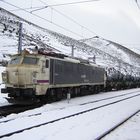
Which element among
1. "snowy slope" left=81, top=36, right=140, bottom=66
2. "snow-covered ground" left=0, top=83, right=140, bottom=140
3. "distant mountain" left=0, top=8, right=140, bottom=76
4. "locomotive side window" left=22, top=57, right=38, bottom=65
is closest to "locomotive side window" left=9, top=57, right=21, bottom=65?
"locomotive side window" left=22, top=57, right=38, bottom=65

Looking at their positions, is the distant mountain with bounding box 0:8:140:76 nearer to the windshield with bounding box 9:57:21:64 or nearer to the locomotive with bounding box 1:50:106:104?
the locomotive with bounding box 1:50:106:104

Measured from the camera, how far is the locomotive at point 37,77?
1880cm

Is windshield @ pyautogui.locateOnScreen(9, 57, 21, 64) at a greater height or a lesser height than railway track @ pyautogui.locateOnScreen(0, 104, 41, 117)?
greater

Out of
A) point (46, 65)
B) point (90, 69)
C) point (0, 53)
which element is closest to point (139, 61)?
point (0, 53)

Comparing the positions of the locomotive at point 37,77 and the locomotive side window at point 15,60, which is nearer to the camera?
the locomotive at point 37,77

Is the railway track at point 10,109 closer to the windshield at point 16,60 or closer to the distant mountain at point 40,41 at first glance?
the windshield at point 16,60

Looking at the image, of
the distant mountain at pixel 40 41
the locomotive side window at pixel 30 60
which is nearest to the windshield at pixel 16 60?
the locomotive side window at pixel 30 60

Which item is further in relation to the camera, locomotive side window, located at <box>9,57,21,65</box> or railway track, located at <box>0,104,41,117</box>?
locomotive side window, located at <box>9,57,21,65</box>

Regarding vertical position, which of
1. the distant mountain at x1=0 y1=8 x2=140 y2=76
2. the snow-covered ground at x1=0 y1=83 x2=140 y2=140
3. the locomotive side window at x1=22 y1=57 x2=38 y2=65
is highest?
the distant mountain at x1=0 y1=8 x2=140 y2=76

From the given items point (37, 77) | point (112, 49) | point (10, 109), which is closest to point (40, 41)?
point (37, 77)

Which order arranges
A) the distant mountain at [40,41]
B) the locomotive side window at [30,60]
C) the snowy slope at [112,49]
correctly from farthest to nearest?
the snowy slope at [112,49]
the distant mountain at [40,41]
the locomotive side window at [30,60]

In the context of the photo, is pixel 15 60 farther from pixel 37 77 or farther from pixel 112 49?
pixel 112 49

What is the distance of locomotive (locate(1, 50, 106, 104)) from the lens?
1880 cm

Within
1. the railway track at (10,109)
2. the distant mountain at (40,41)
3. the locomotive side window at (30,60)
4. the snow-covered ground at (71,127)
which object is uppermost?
the distant mountain at (40,41)
